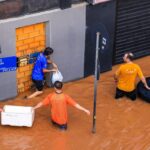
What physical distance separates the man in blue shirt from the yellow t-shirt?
171 cm

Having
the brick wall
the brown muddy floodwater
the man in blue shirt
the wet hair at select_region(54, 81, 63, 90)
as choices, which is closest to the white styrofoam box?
the brown muddy floodwater

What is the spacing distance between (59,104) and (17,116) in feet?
3.44

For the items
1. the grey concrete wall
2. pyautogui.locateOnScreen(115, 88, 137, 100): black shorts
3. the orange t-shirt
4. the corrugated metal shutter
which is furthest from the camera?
the corrugated metal shutter

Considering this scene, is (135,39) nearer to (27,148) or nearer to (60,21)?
(60,21)

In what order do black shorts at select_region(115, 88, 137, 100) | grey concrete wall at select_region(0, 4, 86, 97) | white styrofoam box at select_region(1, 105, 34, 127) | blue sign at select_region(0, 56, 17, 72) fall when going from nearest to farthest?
white styrofoam box at select_region(1, 105, 34, 127), grey concrete wall at select_region(0, 4, 86, 97), blue sign at select_region(0, 56, 17, 72), black shorts at select_region(115, 88, 137, 100)

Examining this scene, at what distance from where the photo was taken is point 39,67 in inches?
613

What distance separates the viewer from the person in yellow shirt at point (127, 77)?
1530 cm

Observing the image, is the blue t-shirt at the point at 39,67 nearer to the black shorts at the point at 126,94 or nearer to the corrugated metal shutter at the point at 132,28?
the black shorts at the point at 126,94

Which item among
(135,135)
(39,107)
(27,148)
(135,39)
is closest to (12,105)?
(39,107)

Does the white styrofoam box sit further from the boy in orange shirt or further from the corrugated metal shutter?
the corrugated metal shutter

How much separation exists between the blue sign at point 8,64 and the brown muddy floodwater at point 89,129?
909mm

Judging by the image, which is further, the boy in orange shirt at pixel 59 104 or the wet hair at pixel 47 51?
the wet hair at pixel 47 51

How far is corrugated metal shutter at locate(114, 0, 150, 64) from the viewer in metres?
17.2

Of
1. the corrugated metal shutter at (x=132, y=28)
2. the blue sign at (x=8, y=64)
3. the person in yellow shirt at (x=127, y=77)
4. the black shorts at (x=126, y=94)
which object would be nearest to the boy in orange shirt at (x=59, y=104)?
the blue sign at (x=8, y=64)
